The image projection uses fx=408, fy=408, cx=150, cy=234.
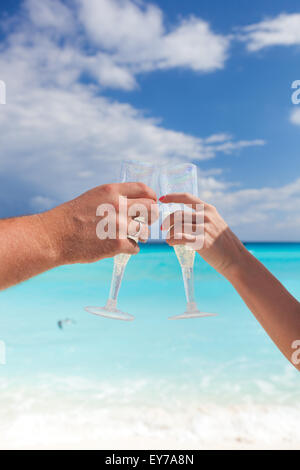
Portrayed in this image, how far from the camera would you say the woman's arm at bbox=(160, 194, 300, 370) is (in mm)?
1455

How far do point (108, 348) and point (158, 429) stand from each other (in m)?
3.63

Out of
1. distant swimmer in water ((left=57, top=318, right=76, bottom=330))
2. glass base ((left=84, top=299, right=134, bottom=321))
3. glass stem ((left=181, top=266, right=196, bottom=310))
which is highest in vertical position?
distant swimmer in water ((left=57, top=318, right=76, bottom=330))

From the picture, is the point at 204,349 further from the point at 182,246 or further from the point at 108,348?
the point at 182,246

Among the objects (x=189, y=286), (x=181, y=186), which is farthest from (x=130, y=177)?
(x=189, y=286)

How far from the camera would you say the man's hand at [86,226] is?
51.3 inches

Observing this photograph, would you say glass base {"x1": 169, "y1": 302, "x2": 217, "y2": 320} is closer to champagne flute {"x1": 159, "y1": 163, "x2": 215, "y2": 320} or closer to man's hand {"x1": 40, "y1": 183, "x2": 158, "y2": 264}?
champagne flute {"x1": 159, "y1": 163, "x2": 215, "y2": 320}

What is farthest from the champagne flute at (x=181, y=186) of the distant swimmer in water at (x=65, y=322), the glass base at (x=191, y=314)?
the distant swimmer in water at (x=65, y=322)

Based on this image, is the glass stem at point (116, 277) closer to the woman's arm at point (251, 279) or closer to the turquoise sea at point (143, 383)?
the woman's arm at point (251, 279)

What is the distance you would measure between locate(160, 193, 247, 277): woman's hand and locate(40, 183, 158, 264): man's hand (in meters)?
0.17

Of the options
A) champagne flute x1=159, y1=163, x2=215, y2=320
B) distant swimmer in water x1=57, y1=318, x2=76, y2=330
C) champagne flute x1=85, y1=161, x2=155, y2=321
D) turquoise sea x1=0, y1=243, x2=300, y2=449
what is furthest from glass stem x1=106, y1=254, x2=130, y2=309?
distant swimmer in water x1=57, y1=318, x2=76, y2=330

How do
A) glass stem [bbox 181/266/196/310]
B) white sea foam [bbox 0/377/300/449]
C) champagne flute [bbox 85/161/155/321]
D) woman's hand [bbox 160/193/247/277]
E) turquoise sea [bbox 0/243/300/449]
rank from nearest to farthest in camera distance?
woman's hand [bbox 160/193/247/277] < champagne flute [bbox 85/161/155/321] < glass stem [bbox 181/266/196/310] < white sea foam [bbox 0/377/300/449] < turquoise sea [bbox 0/243/300/449]

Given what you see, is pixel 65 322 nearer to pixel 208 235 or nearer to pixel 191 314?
pixel 191 314

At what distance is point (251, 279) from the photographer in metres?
1.51
